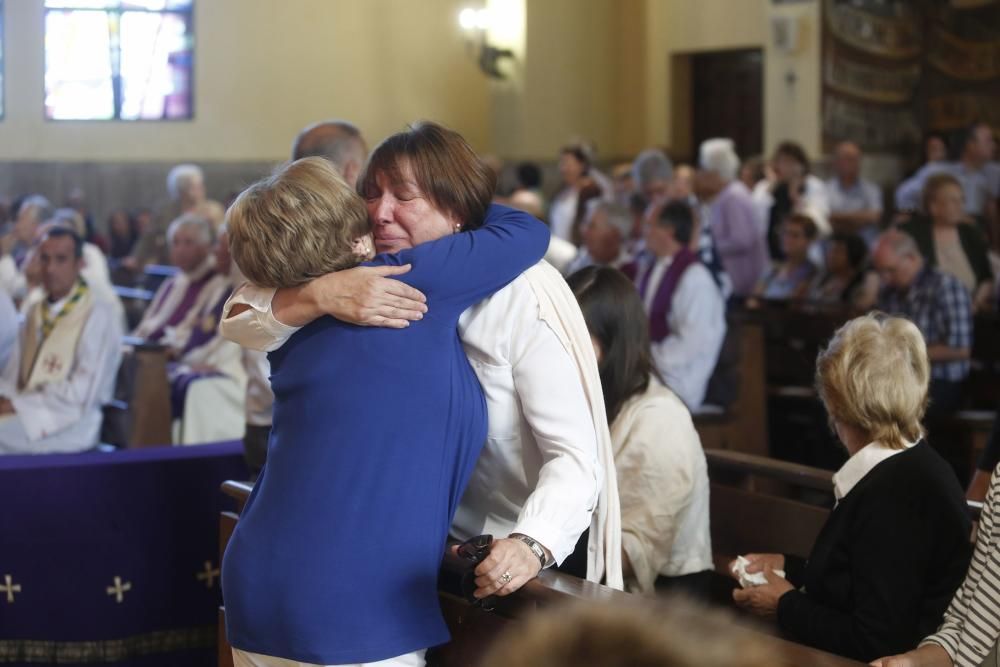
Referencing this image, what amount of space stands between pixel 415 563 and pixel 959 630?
87 centimetres

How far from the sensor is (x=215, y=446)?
4301 millimetres

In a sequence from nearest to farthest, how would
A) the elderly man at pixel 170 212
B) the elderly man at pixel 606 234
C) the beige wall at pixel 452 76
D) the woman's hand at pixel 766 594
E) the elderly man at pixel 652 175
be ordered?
1. the woman's hand at pixel 766 594
2. the elderly man at pixel 606 234
3. the elderly man at pixel 652 175
4. the elderly man at pixel 170 212
5. the beige wall at pixel 452 76

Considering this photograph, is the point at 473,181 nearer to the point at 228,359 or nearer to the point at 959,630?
the point at 959,630

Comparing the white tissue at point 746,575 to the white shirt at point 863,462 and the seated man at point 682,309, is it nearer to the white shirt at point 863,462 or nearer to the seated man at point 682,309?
the white shirt at point 863,462

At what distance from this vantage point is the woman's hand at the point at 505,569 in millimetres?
2037

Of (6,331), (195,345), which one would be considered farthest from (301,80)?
(6,331)

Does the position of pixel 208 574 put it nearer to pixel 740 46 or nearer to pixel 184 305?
pixel 184 305

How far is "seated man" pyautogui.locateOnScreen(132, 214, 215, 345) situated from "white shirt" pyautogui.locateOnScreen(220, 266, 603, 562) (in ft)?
16.7

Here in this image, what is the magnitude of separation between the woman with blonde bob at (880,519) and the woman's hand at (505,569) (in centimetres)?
68

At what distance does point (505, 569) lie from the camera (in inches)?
80.6

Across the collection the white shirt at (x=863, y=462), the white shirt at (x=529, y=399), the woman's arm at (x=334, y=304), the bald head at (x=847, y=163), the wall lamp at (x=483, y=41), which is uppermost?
the wall lamp at (x=483, y=41)

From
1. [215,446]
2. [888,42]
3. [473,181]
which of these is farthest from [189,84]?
[473,181]

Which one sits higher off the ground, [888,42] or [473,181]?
[888,42]

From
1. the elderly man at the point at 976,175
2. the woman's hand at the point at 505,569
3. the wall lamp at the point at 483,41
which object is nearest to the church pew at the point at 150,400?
the woman's hand at the point at 505,569
